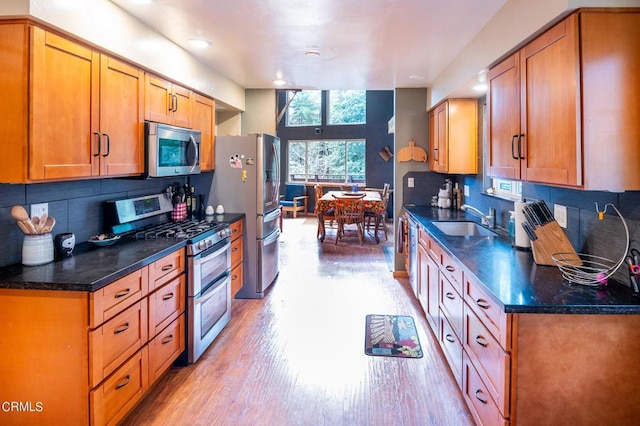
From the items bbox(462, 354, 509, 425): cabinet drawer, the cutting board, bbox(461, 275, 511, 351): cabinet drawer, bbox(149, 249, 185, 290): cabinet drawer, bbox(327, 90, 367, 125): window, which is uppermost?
bbox(327, 90, 367, 125): window

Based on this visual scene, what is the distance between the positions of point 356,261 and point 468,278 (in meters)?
3.64

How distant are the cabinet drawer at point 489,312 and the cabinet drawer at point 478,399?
0.30m

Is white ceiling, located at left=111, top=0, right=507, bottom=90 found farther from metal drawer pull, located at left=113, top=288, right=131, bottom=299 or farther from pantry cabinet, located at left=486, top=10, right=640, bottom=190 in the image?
metal drawer pull, located at left=113, top=288, right=131, bottom=299

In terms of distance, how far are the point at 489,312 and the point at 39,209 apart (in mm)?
2340

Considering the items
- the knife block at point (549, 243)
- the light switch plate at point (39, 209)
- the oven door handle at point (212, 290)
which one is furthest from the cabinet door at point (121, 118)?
the knife block at point (549, 243)

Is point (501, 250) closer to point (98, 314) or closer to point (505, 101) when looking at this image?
point (505, 101)

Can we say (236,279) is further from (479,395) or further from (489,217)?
(479,395)

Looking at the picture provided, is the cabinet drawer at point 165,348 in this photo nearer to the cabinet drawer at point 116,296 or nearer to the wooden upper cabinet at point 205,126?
the cabinet drawer at point 116,296

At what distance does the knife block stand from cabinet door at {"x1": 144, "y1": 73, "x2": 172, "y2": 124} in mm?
2525

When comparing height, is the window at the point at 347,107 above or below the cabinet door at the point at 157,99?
above

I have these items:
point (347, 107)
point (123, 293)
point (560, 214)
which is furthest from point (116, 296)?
point (347, 107)

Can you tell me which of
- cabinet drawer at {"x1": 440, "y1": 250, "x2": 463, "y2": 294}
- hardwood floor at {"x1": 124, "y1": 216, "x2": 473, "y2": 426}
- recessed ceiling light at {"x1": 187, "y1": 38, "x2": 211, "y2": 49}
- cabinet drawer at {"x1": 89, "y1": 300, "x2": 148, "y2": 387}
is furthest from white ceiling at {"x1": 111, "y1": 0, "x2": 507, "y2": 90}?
hardwood floor at {"x1": 124, "y1": 216, "x2": 473, "y2": 426}

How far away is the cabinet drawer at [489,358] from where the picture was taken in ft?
4.95

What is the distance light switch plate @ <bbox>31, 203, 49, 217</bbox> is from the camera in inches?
81.4
